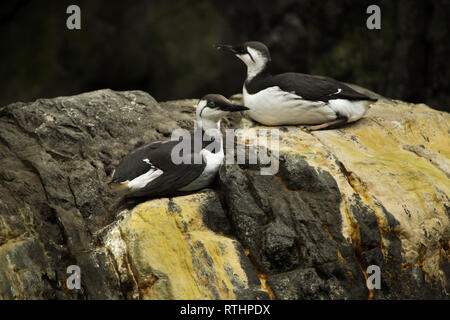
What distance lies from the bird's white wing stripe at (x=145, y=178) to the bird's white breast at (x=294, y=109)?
1663 mm

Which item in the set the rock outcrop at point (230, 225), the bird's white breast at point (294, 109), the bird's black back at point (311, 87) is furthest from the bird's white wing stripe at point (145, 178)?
the bird's black back at point (311, 87)

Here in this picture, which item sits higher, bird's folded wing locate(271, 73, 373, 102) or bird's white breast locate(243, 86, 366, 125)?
bird's folded wing locate(271, 73, 373, 102)

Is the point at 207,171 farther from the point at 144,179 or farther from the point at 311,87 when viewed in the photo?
the point at 311,87

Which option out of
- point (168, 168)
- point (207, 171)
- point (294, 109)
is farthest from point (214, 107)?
point (294, 109)

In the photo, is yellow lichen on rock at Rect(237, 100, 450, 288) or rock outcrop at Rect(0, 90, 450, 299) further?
yellow lichen on rock at Rect(237, 100, 450, 288)

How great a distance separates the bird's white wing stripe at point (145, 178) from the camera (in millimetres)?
5419

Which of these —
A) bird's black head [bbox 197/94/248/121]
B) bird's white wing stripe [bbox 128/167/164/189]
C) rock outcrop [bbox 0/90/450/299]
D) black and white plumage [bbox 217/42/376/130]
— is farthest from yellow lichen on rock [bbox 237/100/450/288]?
bird's white wing stripe [bbox 128/167/164/189]

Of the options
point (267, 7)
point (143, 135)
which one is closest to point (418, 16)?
point (267, 7)

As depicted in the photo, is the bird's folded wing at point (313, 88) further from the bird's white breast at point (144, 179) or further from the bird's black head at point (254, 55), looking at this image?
the bird's white breast at point (144, 179)

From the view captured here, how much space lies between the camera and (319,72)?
11.4 m

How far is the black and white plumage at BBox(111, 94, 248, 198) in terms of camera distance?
5426mm

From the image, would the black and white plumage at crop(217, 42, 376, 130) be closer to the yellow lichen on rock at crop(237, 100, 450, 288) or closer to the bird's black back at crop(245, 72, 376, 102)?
the bird's black back at crop(245, 72, 376, 102)

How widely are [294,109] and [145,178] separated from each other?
193 centimetres

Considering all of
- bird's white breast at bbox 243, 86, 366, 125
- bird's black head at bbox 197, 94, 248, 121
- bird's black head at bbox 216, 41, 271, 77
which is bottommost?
bird's white breast at bbox 243, 86, 366, 125
